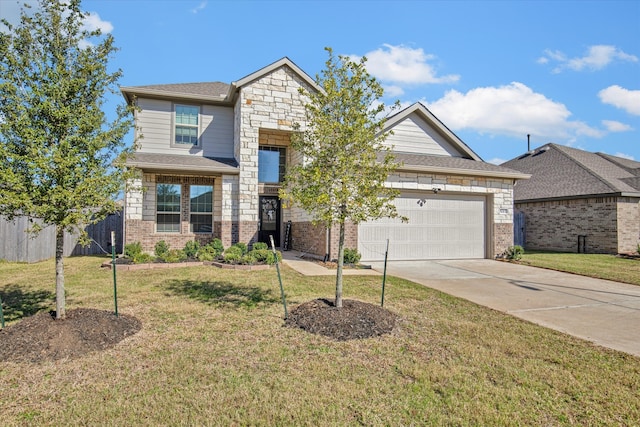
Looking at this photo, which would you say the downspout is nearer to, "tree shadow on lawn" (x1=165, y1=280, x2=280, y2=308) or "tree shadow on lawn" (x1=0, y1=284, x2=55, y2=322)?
"tree shadow on lawn" (x1=165, y1=280, x2=280, y2=308)

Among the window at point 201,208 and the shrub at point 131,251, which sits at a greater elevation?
the window at point 201,208

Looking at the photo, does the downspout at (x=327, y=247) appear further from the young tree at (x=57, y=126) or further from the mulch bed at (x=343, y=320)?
the young tree at (x=57, y=126)

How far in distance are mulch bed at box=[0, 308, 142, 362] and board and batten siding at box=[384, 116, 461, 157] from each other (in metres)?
12.0

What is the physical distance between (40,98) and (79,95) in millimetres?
446

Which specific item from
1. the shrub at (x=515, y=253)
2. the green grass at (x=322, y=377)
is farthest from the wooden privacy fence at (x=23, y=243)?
the shrub at (x=515, y=253)

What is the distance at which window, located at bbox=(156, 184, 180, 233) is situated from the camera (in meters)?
13.8

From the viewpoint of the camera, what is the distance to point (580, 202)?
1762cm

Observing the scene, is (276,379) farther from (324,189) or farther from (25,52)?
(25,52)

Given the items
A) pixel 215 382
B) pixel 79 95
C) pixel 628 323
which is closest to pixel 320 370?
pixel 215 382

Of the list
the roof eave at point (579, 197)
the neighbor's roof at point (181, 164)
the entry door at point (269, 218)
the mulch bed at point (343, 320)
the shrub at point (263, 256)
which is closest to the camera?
the mulch bed at point (343, 320)

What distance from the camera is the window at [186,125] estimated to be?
571 inches

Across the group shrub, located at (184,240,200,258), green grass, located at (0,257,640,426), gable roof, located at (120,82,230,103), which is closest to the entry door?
shrub, located at (184,240,200,258)

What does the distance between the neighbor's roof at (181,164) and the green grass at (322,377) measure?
715 cm

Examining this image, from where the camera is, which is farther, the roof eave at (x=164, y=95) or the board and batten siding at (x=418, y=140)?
the board and batten siding at (x=418, y=140)
